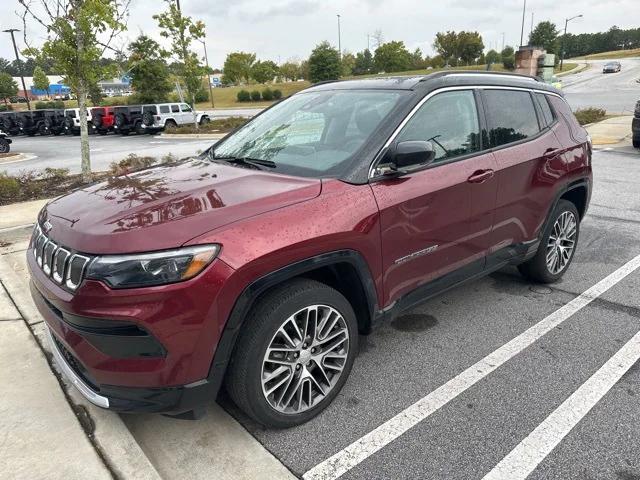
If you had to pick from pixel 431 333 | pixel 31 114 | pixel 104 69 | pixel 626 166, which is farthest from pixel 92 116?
pixel 431 333

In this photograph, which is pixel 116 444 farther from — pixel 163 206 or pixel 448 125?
pixel 448 125

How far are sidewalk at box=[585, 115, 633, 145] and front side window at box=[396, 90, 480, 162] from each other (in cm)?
1154

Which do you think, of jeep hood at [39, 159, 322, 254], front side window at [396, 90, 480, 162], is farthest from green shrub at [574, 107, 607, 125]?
jeep hood at [39, 159, 322, 254]

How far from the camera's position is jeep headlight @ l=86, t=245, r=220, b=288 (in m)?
2.12

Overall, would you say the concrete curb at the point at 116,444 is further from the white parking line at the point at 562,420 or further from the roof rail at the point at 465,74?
the roof rail at the point at 465,74

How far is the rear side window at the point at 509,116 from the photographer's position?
3.61 m

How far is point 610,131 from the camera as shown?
15203 millimetres

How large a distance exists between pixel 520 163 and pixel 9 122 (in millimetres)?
34888

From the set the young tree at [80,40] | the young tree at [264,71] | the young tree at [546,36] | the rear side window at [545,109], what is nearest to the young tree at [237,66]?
the young tree at [264,71]

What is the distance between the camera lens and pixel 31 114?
101 feet

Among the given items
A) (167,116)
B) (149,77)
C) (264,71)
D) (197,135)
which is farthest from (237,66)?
(197,135)

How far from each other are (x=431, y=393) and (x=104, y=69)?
874cm

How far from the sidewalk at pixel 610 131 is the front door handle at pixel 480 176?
11553 millimetres

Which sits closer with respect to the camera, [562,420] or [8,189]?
[562,420]
